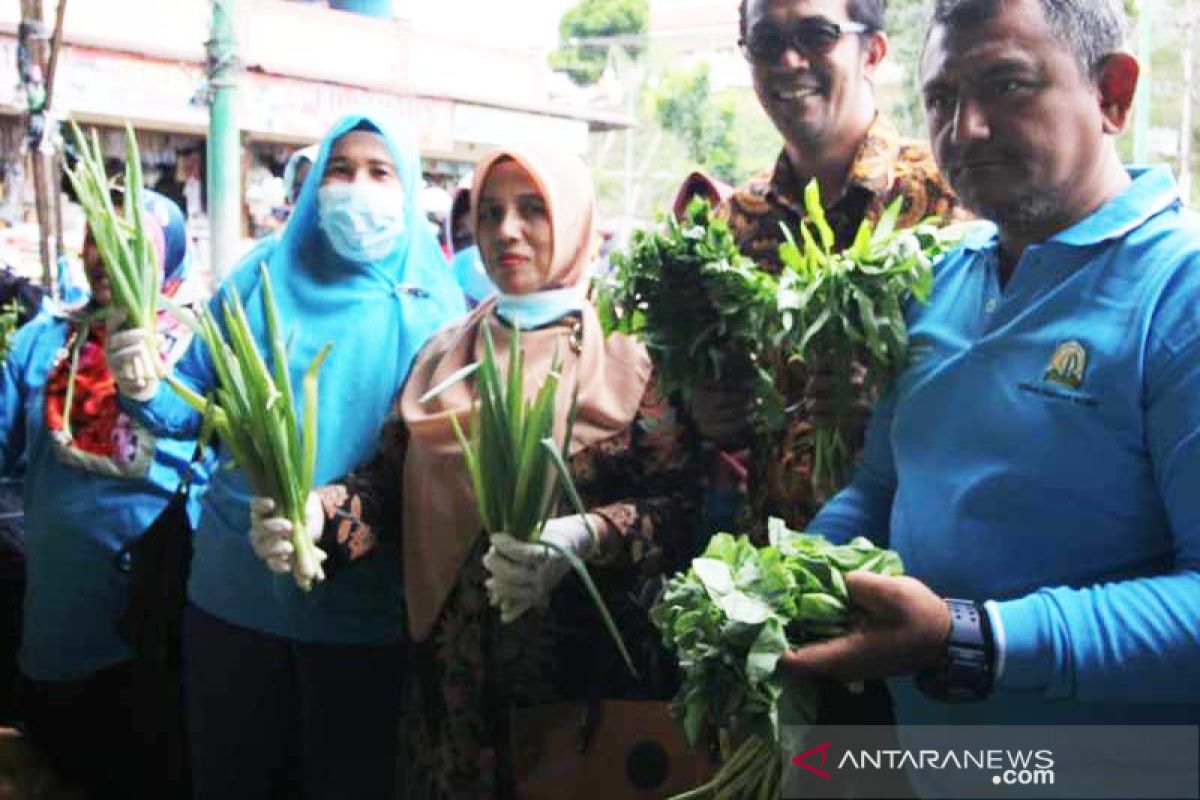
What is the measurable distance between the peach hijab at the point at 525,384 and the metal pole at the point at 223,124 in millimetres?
1856

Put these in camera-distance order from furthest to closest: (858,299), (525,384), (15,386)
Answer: (15,386) → (525,384) → (858,299)

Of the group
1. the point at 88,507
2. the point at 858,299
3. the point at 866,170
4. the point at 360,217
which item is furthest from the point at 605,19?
the point at 858,299

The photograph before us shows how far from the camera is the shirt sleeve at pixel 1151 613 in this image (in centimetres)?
129

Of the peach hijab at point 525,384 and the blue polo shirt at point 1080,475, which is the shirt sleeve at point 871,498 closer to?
the blue polo shirt at point 1080,475

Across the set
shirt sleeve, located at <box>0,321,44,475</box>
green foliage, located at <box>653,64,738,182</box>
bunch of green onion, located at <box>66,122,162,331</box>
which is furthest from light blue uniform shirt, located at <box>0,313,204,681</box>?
green foliage, located at <box>653,64,738,182</box>

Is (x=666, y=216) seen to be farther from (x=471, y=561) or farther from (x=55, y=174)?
(x=55, y=174)

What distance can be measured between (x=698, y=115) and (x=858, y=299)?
19352 millimetres

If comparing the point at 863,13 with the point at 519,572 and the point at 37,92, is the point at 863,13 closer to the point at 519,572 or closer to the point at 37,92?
the point at 519,572

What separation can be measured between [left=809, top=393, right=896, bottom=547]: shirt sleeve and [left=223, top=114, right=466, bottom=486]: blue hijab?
4.20 ft

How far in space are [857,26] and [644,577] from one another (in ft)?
3.65

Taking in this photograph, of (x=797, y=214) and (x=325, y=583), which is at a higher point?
(x=797, y=214)

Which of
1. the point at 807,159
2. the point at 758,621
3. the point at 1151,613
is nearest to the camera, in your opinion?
the point at 1151,613

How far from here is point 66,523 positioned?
3338mm

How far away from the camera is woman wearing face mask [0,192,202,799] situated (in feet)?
10.8
